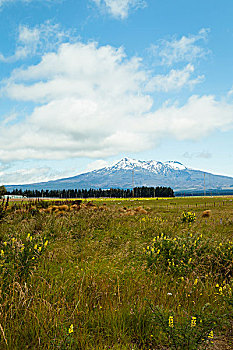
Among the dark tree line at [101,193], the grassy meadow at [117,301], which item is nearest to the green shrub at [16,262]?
the grassy meadow at [117,301]

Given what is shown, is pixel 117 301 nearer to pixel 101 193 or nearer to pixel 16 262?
pixel 16 262

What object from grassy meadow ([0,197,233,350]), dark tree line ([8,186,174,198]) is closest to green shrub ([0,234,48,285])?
grassy meadow ([0,197,233,350])

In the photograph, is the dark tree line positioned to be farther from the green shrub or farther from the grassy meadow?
the green shrub

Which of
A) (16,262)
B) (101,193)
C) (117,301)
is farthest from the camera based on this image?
(101,193)

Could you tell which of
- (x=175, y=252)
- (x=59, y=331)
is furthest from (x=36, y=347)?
(x=175, y=252)

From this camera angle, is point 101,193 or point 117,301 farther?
point 101,193

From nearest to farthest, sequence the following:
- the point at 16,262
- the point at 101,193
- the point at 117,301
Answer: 1. the point at 117,301
2. the point at 16,262
3. the point at 101,193

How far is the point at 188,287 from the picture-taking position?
443cm

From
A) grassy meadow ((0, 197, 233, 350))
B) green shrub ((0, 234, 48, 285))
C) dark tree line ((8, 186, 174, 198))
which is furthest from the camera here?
dark tree line ((8, 186, 174, 198))

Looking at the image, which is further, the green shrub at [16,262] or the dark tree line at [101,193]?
the dark tree line at [101,193]

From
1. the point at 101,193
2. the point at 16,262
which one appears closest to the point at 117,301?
the point at 16,262

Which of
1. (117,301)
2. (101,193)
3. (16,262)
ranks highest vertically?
(16,262)

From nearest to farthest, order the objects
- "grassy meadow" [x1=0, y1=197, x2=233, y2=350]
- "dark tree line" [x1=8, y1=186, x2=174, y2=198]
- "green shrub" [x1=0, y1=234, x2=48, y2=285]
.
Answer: "grassy meadow" [x1=0, y1=197, x2=233, y2=350]
"green shrub" [x1=0, y1=234, x2=48, y2=285]
"dark tree line" [x1=8, y1=186, x2=174, y2=198]

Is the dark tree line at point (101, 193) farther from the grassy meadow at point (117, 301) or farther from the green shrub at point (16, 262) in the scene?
the green shrub at point (16, 262)
